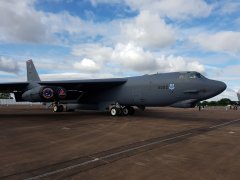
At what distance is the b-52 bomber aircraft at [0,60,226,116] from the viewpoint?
18.5m

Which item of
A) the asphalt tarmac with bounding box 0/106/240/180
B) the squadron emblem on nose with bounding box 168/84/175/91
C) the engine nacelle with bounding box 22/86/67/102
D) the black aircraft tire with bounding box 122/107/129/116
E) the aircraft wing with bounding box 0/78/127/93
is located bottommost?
the asphalt tarmac with bounding box 0/106/240/180

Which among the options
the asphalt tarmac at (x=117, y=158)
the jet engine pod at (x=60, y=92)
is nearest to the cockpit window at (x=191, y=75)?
the jet engine pod at (x=60, y=92)

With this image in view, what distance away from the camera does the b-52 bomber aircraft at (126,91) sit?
18484 mm

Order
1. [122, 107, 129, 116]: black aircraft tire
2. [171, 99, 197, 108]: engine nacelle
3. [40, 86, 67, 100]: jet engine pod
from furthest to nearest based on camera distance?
[122, 107, 129, 116]: black aircraft tire → [40, 86, 67, 100]: jet engine pod → [171, 99, 197, 108]: engine nacelle

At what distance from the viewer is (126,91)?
860 inches

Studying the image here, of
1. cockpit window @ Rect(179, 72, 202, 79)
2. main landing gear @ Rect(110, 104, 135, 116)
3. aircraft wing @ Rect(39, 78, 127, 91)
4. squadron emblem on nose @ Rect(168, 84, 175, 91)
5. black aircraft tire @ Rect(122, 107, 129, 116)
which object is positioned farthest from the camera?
black aircraft tire @ Rect(122, 107, 129, 116)

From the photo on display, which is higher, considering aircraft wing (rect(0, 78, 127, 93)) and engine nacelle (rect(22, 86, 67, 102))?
aircraft wing (rect(0, 78, 127, 93))

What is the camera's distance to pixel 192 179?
Result: 17.2ft

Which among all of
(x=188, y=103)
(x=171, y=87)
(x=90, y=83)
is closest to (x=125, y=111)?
(x=90, y=83)

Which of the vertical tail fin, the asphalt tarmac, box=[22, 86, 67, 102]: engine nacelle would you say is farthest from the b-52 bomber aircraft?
the asphalt tarmac

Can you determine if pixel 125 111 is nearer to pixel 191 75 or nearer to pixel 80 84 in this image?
pixel 80 84

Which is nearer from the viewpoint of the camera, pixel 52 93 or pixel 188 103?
pixel 188 103

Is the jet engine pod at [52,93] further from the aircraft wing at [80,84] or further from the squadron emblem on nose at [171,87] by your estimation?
the squadron emblem on nose at [171,87]

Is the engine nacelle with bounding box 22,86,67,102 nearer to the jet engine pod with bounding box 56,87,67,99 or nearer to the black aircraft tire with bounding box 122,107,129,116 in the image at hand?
the jet engine pod with bounding box 56,87,67,99
